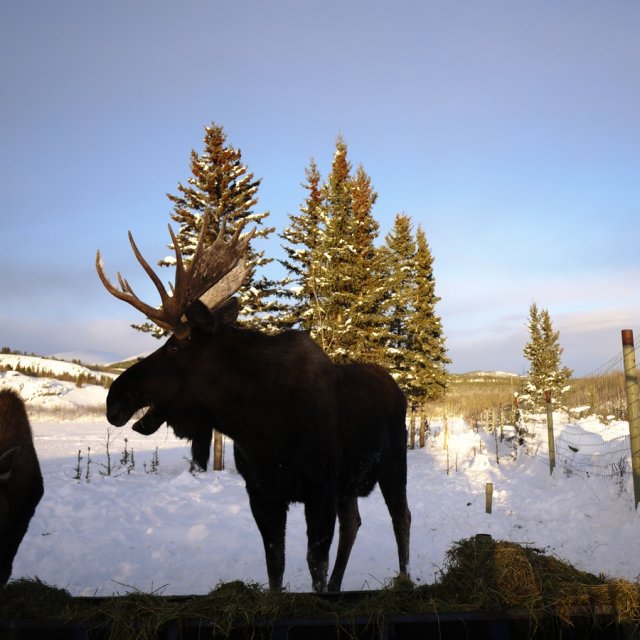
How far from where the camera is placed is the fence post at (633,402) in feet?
29.1

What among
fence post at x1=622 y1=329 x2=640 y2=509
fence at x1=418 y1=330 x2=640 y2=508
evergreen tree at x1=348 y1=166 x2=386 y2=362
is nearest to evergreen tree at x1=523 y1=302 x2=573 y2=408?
fence at x1=418 y1=330 x2=640 y2=508

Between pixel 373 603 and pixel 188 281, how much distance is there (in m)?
3.01

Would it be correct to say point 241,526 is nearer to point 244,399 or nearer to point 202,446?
point 202,446

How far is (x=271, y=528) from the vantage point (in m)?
4.94

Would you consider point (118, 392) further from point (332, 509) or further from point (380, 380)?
point (380, 380)

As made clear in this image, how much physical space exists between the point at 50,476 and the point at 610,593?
42.2ft

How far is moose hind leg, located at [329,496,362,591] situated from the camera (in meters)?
6.10

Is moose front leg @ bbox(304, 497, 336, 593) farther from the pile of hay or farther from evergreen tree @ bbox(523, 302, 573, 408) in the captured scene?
evergreen tree @ bbox(523, 302, 573, 408)

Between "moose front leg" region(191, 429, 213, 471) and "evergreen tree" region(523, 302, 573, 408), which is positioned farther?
"evergreen tree" region(523, 302, 573, 408)

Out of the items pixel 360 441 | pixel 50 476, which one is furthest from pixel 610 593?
pixel 50 476

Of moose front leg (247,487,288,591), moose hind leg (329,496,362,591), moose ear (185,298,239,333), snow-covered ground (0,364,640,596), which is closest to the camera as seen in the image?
moose ear (185,298,239,333)

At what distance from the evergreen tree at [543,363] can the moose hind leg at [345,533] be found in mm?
39693

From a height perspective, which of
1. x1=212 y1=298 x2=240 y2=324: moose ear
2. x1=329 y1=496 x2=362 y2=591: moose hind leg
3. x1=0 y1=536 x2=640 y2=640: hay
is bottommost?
x1=329 y1=496 x2=362 y2=591: moose hind leg

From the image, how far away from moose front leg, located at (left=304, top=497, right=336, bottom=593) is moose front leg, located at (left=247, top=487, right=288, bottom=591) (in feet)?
0.98
